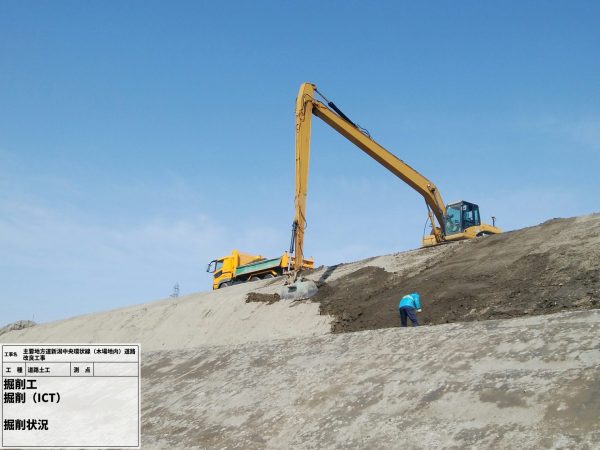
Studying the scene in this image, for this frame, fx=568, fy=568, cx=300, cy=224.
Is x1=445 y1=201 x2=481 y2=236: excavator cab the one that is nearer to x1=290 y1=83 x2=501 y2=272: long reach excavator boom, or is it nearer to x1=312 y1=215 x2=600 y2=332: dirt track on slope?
x1=290 y1=83 x2=501 y2=272: long reach excavator boom

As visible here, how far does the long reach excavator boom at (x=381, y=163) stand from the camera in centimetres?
1870

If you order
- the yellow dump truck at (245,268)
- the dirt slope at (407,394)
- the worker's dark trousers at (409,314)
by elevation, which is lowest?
the dirt slope at (407,394)

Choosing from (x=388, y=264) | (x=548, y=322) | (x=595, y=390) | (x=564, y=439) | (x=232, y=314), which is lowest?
(x=564, y=439)

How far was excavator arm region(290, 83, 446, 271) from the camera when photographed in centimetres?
1862

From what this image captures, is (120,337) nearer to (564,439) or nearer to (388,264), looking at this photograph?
(388,264)

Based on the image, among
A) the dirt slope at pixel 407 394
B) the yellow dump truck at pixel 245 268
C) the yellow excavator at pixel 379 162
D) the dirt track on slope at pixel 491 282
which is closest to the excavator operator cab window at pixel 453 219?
the yellow excavator at pixel 379 162

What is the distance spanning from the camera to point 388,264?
20.8 metres

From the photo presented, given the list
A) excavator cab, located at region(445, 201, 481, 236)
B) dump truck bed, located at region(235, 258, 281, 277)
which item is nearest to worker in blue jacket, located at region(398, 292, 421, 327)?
excavator cab, located at region(445, 201, 481, 236)

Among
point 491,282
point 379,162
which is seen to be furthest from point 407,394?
point 379,162

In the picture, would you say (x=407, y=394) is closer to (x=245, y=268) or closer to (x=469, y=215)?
(x=469, y=215)

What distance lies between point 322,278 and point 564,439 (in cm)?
1599

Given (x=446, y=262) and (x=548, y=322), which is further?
(x=446, y=262)

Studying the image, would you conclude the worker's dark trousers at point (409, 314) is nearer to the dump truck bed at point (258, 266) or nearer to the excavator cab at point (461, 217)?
the excavator cab at point (461, 217)

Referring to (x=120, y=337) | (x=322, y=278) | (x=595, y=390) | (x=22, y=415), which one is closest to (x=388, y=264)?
(x=322, y=278)
